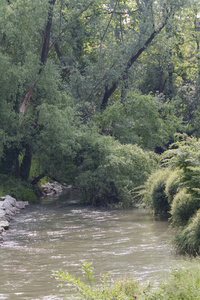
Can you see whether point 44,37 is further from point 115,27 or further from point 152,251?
point 152,251

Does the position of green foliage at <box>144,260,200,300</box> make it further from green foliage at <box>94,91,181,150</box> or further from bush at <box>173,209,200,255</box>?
green foliage at <box>94,91,181,150</box>

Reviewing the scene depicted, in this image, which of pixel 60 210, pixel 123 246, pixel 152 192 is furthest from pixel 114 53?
pixel 123 246

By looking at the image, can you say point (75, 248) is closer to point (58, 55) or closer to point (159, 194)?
point (159, 194)

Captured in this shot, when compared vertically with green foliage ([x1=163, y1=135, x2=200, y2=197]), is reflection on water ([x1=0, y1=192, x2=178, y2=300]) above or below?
below

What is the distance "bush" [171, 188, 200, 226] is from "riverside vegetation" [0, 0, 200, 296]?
0.08 ft

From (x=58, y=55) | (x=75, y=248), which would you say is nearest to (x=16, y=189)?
(x=58, y=55)

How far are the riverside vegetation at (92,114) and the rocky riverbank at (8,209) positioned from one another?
1.23m

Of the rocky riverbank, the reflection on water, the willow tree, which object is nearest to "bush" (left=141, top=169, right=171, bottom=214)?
the reflection on water

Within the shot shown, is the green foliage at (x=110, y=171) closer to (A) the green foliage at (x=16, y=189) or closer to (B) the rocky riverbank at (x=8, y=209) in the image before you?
(B) the rocky riverbank at (x=8, y=209)

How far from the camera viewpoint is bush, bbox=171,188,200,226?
32.9ft

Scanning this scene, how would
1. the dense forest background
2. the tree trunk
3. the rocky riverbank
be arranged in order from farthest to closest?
1. the tree trunk
2. the dense forest background
3. the rocky riverbank

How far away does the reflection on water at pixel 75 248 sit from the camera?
25.4 feet

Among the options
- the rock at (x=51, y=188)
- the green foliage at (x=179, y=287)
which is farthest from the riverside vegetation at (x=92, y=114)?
the green foliage at (x=179, y=287)

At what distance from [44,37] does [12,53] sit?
2123 millimetres
